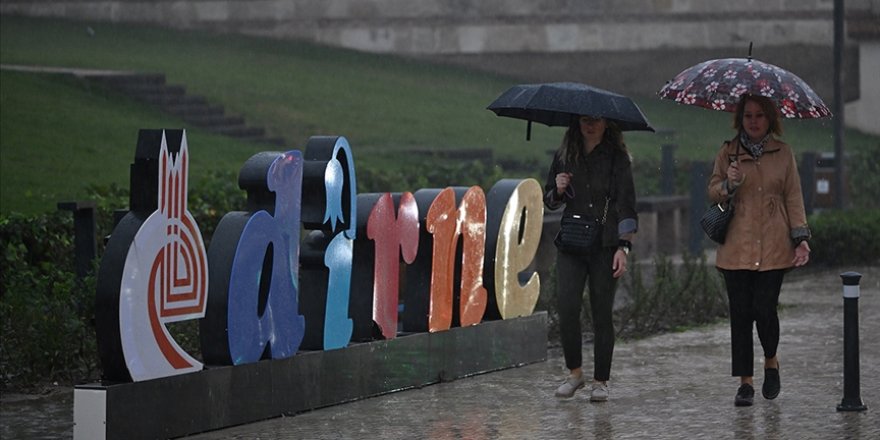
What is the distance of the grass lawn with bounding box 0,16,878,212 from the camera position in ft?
71.4

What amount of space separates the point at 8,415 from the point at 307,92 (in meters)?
22.4

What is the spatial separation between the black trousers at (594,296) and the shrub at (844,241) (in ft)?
36.0

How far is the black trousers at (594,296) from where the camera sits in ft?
34.5

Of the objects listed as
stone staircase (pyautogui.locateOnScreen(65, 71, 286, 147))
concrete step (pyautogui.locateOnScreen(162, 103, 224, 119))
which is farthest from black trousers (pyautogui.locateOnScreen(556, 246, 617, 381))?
concrete step (pyautogui.locateOnScreen(162, 103, 224, 119))

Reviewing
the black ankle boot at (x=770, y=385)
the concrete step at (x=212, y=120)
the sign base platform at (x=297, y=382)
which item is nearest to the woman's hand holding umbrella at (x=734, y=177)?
the black ankle boot at (x=770, y=385)

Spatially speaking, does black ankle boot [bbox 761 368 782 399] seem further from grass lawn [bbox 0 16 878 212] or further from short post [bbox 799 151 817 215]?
short post [bbox 799 151 817 215]

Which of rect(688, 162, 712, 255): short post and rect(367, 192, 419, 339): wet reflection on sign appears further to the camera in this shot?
rect(688, 162, 712, 255): short post

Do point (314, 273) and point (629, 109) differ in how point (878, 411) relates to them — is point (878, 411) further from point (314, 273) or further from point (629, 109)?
point (314, 273)

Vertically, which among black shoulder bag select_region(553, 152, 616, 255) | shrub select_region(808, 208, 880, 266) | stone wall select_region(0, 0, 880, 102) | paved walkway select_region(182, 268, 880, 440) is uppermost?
stone wall select_region(0, 0, 880, 102)

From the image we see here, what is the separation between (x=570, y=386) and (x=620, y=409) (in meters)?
0.50

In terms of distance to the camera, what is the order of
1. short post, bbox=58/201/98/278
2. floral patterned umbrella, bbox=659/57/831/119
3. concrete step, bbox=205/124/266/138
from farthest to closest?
1. concrete step, bbox=205/124/266/138
2. short post, bbox=58/201/98/278
3. floral patterned umbrella, bbox=659/57/831/119

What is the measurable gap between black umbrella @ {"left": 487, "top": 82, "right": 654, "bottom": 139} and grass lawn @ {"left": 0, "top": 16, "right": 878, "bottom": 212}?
8.06 m

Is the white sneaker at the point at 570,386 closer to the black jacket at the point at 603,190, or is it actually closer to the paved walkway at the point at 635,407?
the paved walkway at the point at 635,407

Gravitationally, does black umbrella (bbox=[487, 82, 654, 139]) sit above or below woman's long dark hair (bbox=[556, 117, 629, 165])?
above
